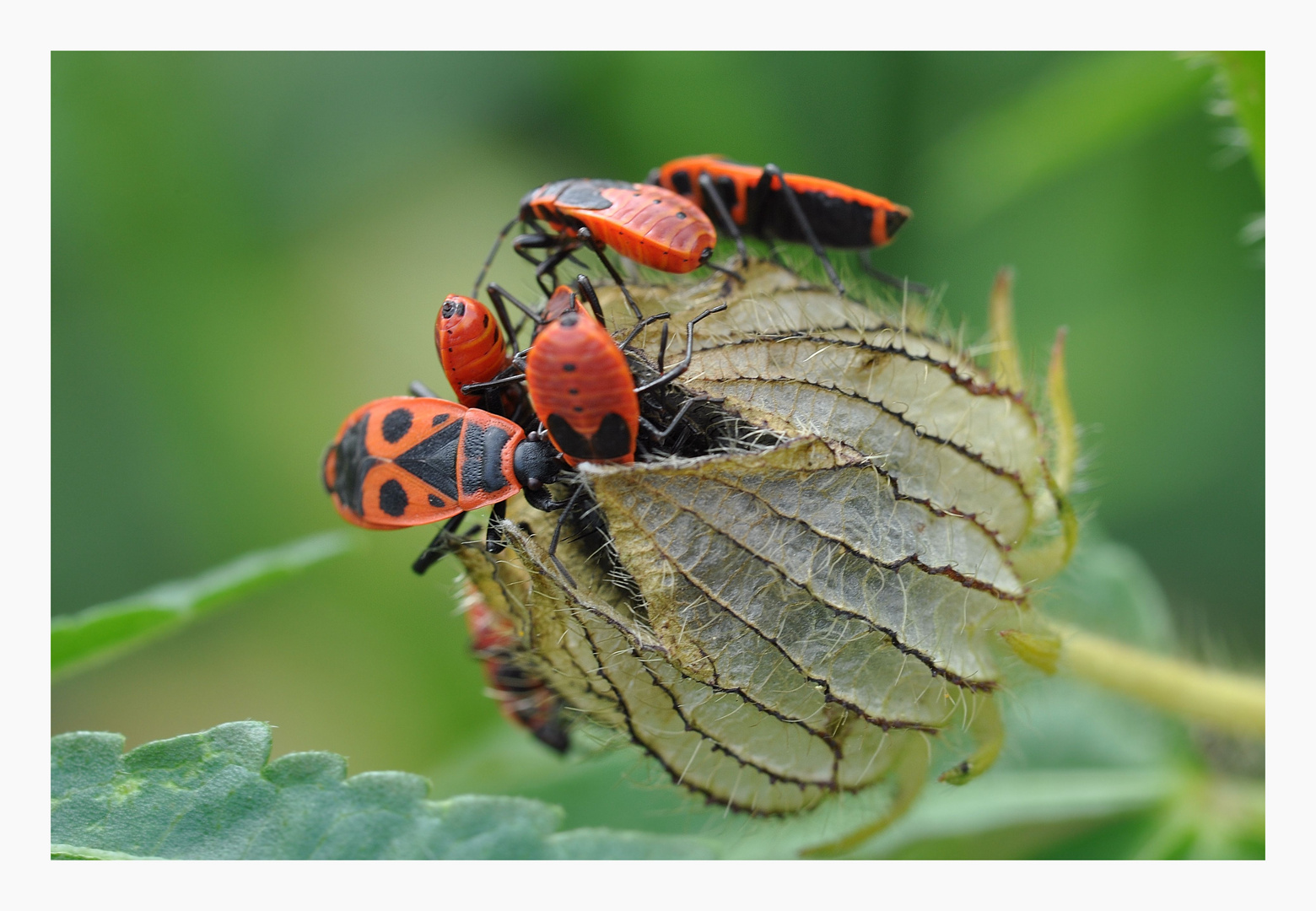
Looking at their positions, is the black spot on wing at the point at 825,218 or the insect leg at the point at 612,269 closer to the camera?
the insect leg at the point at 612,269

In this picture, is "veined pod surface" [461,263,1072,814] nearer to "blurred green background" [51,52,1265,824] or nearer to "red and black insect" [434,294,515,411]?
"red and black insect" [434,294,515,411]

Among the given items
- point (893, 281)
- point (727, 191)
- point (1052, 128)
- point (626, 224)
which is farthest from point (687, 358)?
point (1052, 128)

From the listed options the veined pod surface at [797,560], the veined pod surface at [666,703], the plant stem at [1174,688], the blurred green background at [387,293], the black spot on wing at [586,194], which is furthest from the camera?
the blurred green background at [387,293]

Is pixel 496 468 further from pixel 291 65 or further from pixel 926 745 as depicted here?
pixel 291 65

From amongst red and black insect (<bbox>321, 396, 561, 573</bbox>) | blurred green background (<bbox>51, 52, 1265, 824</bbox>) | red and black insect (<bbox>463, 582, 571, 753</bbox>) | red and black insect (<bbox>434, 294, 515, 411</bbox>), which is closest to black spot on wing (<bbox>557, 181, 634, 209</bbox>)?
red and black insect (<bbox>434, 294, 515, 411</bbox>)

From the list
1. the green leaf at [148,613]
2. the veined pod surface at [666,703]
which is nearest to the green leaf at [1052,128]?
the veined pod surface at [666,703]

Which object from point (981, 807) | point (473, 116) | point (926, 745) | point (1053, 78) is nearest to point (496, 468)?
point (926, 745)

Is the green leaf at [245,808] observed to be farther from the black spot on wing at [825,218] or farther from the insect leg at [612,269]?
the black spot on wing at [825,218]
